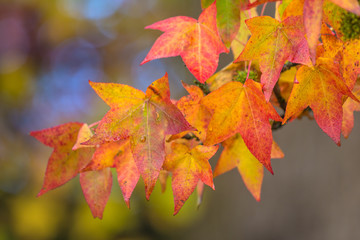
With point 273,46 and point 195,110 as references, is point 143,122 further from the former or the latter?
point 273,46

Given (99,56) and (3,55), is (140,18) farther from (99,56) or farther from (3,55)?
(3,55)

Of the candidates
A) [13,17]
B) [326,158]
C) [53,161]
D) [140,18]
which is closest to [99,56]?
[140,18]

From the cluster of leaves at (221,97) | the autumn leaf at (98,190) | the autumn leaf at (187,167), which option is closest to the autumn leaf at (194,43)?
the cluster of leaves at (221,97)

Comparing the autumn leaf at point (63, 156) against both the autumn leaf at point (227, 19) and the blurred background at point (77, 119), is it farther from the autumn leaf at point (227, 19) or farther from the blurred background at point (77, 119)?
the blurred background at point (77, 119)

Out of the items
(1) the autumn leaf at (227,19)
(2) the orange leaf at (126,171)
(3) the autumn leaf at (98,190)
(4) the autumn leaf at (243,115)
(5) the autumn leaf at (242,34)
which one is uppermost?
(1) the autumn leaf at (227,19)

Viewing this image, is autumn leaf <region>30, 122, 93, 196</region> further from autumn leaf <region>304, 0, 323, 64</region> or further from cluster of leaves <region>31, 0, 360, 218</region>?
autumn leaf <region>304, 0, 323, 64</region>

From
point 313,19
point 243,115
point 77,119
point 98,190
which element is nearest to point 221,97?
point 243,115

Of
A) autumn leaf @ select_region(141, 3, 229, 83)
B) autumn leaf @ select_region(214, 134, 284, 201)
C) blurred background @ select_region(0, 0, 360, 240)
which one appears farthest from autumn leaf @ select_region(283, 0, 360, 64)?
blurred background @ select_region(0, 0, 360, 240)
